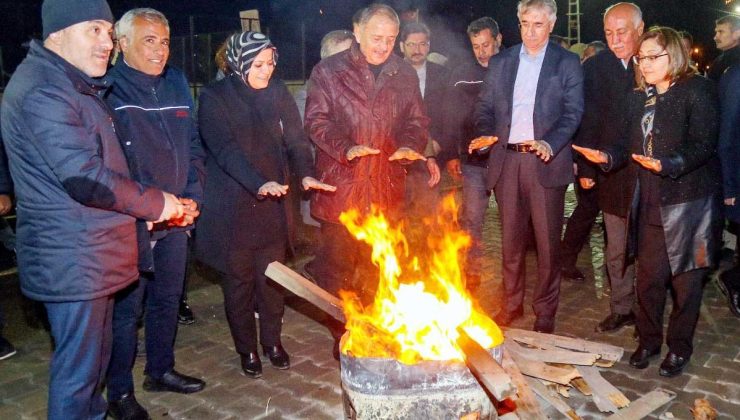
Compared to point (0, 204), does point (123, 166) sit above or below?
above

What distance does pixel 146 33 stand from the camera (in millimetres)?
4359

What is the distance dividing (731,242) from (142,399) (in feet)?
23.3

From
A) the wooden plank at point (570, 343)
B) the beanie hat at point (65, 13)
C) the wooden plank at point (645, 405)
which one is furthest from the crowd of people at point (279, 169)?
the wooden plank at point (645, 405)

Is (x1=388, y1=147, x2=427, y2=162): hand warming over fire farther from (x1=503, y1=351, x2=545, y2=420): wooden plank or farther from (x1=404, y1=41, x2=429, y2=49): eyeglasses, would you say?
(x1=404, y1=41, x2=429, y2=49): eyeglasses

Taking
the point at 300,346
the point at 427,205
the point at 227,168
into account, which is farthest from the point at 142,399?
the point at 427,205

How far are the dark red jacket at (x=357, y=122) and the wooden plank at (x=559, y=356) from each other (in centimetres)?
163

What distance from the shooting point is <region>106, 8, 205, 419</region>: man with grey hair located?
14.1ft

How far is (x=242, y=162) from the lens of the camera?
476cm

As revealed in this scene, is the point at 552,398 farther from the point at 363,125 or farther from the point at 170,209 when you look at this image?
the point at 170,209

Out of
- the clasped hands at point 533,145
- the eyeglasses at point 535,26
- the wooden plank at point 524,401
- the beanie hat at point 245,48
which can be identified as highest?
the eyeglasses at point 535,26

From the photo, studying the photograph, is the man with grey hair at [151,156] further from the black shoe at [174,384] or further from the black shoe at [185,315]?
the black shoe at [185,315]

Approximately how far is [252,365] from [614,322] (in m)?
3.34

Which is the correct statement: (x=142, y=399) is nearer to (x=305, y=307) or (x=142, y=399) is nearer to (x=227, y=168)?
(x=227, y=168)

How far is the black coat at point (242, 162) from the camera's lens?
480 cm
